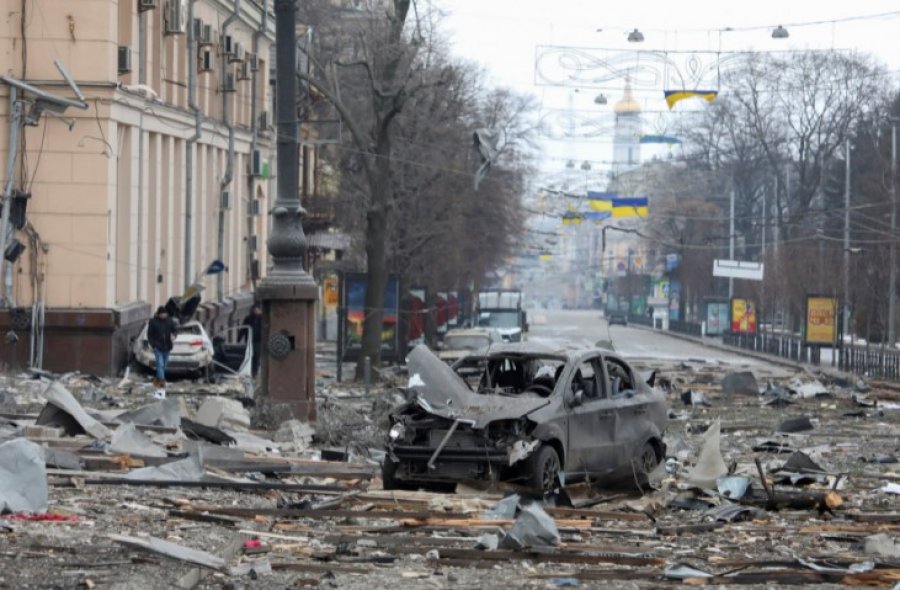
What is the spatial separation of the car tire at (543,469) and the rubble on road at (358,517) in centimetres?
19

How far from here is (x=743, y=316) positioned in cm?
8356

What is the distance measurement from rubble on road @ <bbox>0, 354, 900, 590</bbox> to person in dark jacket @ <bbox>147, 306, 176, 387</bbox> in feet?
36.6

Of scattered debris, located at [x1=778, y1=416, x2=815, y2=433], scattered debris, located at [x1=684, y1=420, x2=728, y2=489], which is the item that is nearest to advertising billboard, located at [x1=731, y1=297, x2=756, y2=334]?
scattered debris, located at [x1=778, y1=416, x2=815, y2=433]

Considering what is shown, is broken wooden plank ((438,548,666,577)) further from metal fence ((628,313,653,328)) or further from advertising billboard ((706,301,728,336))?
metal fence ((628,313,653,328))

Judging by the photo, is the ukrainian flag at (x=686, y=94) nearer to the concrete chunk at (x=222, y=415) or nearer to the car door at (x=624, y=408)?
the concrete chunk at (x=222, y=415)

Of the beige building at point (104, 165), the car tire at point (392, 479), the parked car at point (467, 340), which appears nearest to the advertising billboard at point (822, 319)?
the parked car at point (467, 340)

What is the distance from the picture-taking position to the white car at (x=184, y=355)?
36.3 metres

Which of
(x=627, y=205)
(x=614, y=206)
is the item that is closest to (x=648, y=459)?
(x=627, y=205)

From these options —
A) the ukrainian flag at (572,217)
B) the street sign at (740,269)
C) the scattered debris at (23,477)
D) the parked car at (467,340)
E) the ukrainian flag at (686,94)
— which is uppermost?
the ukrainian flag at (686,94)

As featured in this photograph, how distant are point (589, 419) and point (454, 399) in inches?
58.6

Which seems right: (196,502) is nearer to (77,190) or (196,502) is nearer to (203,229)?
(77,190)

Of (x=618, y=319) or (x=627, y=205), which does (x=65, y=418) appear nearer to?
(x=627, y=205)

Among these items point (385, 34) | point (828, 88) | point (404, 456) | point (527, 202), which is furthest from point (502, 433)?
point (527, 202)

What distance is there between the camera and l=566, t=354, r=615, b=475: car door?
16141 mm
